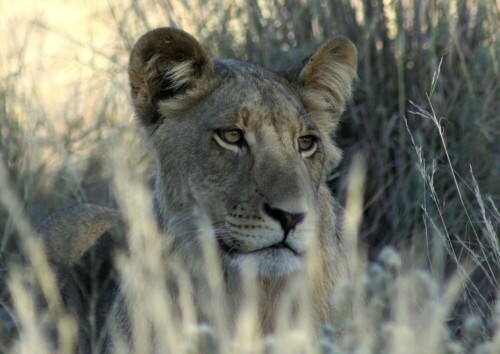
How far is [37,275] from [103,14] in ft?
8.43

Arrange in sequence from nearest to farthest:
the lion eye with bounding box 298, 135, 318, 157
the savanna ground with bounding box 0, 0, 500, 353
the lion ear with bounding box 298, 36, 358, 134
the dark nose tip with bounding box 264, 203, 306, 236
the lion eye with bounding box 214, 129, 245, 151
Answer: the dark nose tip with bounding box 264, 203, 306, 236 < the lion eye with bounding box 214, 129, 245, 151 < the lion eye with bounding box 298, 135, 318, 157 < the lion ear with bounding box 298, 36, 358, 134 < the savanna ground with bounding box 0, 0, 500, 353

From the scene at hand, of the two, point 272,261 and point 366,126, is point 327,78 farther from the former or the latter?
point 366,126

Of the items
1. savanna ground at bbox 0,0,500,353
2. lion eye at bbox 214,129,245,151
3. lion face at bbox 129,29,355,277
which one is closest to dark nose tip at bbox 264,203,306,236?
lion face at bbox 129,29,355,277

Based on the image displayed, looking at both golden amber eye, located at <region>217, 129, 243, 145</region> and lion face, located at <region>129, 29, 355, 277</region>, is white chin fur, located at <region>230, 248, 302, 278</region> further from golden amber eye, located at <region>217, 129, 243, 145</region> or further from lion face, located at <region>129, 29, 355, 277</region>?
golden amber eye, located at <region>217, 129, 243, 145</region>

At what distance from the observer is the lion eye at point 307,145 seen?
13.1ft

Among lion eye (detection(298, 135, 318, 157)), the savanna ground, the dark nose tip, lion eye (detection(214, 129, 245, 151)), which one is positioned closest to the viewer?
the dark nose tip

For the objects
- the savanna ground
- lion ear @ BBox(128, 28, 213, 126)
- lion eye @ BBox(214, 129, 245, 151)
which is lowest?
the savanna ground

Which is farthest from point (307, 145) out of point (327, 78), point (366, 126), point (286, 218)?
point (366, 126)

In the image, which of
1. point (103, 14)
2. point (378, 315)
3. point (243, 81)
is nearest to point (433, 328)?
point (378, 315)

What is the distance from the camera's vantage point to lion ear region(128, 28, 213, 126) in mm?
3934

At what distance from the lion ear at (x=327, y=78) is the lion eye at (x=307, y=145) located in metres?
0.27

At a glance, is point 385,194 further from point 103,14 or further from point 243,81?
point 103,14

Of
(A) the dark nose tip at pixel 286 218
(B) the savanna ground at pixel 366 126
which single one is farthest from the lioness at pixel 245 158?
(B) the savanna ground at pixel 366 126

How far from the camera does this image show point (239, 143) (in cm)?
388
